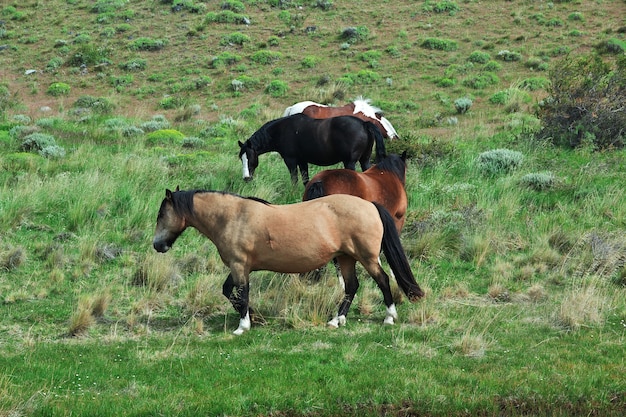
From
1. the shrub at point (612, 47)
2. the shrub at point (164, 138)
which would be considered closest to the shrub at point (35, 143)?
the shrub at point (164, 138)

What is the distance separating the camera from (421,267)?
37.5ft

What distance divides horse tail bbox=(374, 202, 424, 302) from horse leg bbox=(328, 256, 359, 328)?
45 centimetres

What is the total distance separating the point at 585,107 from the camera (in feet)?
61.0

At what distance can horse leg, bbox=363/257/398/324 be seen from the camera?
8.63 metres

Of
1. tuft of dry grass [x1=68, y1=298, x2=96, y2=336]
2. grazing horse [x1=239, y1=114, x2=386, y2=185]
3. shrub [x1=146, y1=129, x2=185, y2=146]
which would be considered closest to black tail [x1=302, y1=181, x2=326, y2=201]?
tuft of dry grass [x1=68, y1=298, x2=96, y2=336]

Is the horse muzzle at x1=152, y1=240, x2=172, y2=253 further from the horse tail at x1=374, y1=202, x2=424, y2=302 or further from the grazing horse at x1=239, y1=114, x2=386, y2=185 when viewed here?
the grazing horse at x1=239, y1=114, x2=386, y2=185

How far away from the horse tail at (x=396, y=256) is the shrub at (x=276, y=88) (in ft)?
73.5

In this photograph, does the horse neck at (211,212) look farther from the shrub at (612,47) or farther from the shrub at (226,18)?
the shrub at (226,18)

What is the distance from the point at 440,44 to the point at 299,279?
29.8 m

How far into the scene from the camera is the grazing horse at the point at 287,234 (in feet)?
28.1

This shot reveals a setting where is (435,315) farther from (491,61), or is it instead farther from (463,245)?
(491,61)

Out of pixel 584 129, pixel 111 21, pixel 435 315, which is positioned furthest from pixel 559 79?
pixel 111 21

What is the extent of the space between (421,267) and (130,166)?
302 inches

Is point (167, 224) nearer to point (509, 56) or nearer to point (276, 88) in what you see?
point (276, 88)
